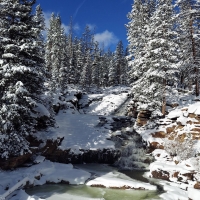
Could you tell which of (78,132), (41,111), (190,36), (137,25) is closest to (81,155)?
(78,132)

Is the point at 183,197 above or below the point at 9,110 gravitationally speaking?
below

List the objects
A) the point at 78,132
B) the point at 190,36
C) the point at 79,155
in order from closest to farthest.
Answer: the point at 79,155 → the point at 78,132 → the point at 190,36

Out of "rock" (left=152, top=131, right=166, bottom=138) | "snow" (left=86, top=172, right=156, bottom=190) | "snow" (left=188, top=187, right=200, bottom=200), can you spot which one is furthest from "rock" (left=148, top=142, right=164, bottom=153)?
"snow" (left=188, top=187, right=200, bottom=200)

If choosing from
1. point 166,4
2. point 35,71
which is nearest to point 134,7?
point 166,4

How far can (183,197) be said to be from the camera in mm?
11930

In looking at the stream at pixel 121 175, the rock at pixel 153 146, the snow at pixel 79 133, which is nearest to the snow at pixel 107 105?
the snow at pixel 79 133

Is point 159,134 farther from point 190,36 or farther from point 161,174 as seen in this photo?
point 190,36

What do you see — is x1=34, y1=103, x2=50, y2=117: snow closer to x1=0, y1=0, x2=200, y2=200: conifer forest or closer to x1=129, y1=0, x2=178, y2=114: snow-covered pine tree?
x1=0, y1=0, x2=200, y2=200: conifer forest

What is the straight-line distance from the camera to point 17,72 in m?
13.4

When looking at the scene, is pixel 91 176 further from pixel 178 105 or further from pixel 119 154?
pixel 178 105

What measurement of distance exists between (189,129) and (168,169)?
189 inches

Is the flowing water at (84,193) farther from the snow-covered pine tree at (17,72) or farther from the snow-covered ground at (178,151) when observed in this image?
the snow-covered pine tree at (17,72)

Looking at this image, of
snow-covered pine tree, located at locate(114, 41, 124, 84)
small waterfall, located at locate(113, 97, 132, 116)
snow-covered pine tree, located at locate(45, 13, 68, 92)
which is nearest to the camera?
small waterfall, located at locate(113, 97, 132, 116)

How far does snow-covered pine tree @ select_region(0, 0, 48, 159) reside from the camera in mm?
12953
